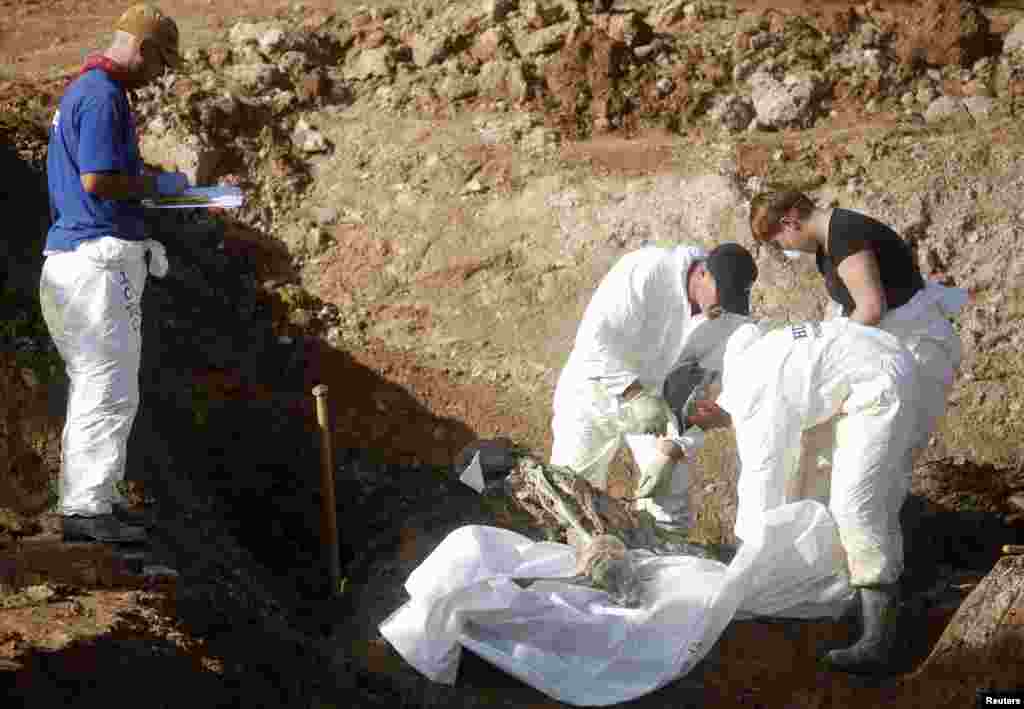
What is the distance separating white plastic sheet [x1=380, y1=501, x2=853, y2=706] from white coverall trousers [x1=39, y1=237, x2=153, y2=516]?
1244mm

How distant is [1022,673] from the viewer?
529 cm

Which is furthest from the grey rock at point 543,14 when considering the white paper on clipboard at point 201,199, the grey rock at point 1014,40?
the white paper on clipboard at point 201,199

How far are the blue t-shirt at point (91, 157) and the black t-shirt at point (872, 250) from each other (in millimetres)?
2682

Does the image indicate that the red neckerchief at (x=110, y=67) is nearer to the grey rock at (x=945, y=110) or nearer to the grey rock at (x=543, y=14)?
the grey rock at (x=543, y=14)

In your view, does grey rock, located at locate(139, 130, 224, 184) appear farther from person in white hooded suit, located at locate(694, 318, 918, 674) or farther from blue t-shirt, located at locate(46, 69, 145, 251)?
person in white hooded suit, located at locate(694, 318, 918, 674)

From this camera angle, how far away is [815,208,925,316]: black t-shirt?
5.84 meters

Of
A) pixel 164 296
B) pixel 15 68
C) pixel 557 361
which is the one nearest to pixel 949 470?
pixel 557 361

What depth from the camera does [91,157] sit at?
18.1 ft

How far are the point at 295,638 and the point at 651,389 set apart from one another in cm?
180

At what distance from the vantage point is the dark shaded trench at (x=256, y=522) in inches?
206

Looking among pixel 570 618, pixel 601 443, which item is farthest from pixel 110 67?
pixel 570 618

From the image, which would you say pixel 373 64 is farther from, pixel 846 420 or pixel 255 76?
pixel 846 420

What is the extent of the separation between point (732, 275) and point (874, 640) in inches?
60.0

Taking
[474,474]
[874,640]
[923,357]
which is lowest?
[874,640]
